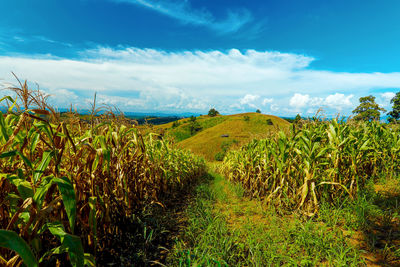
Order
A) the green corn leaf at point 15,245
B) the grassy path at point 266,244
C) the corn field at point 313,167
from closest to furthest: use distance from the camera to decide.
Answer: the green corn leaf at point 15,245 → the grassy path at point 266,244 → the corn field at point 313,167

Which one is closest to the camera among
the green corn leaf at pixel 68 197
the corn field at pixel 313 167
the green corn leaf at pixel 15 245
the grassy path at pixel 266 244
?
the green corn leaf at pixel 15 245

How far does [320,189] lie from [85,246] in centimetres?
390

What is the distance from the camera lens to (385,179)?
4.57m

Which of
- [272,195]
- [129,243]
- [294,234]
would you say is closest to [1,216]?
[129,243]

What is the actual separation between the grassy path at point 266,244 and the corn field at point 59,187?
0.98m

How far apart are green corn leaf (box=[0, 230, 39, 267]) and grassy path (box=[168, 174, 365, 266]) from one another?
4.09 ft

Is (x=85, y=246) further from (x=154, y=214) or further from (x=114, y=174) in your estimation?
(x=154, y=214)

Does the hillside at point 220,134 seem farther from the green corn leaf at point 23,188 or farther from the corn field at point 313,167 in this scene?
the green corn leaf at point 23,188

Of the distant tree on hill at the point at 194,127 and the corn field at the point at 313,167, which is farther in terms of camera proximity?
the distant tree on hill at the point at 194,127

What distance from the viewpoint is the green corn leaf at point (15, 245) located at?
0.83 metres

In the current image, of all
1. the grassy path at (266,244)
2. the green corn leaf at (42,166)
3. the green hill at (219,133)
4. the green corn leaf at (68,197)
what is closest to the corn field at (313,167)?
the grassy path at (266,244)

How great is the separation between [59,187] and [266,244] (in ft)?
8.69

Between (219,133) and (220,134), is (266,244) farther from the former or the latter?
(219,133)

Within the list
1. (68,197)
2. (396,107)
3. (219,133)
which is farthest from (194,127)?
(68,197)
